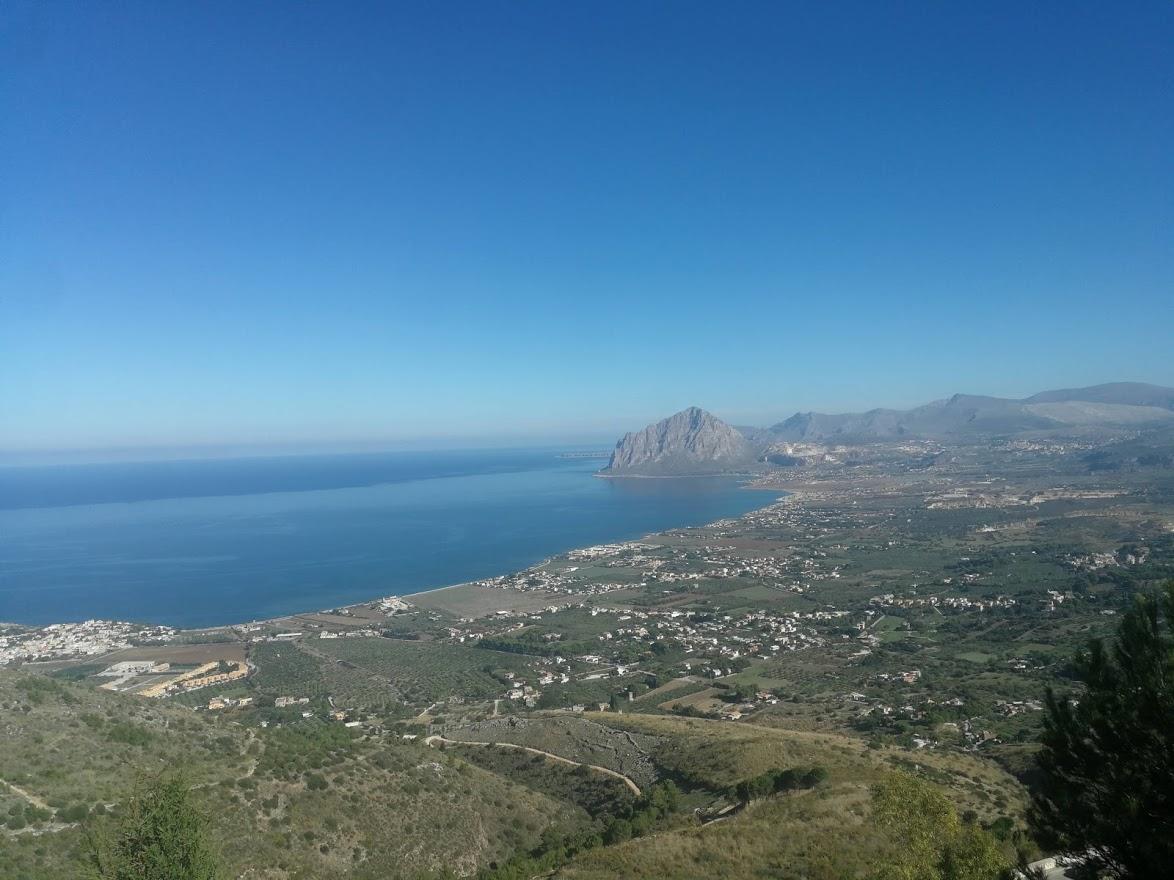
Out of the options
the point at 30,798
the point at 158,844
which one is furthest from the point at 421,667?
the point at 158,844

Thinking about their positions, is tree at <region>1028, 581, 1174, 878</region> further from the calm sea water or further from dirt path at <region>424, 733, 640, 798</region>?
the calm sea water

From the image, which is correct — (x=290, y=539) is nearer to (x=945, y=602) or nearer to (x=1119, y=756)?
(x=945, y=602)

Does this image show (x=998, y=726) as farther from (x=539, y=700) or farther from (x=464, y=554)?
(x=464, y=554)

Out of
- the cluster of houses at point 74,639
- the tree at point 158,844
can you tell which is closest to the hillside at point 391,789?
the tree at point 158,844

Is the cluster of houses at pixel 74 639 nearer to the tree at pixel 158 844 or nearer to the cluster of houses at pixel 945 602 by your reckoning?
the tree at pixel 158 844

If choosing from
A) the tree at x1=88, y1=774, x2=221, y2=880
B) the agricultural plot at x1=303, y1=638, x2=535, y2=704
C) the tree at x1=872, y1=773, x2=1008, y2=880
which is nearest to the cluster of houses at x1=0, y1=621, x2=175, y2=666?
the agricultural plot at x1=303, y1=638, x2=535, y2=704
